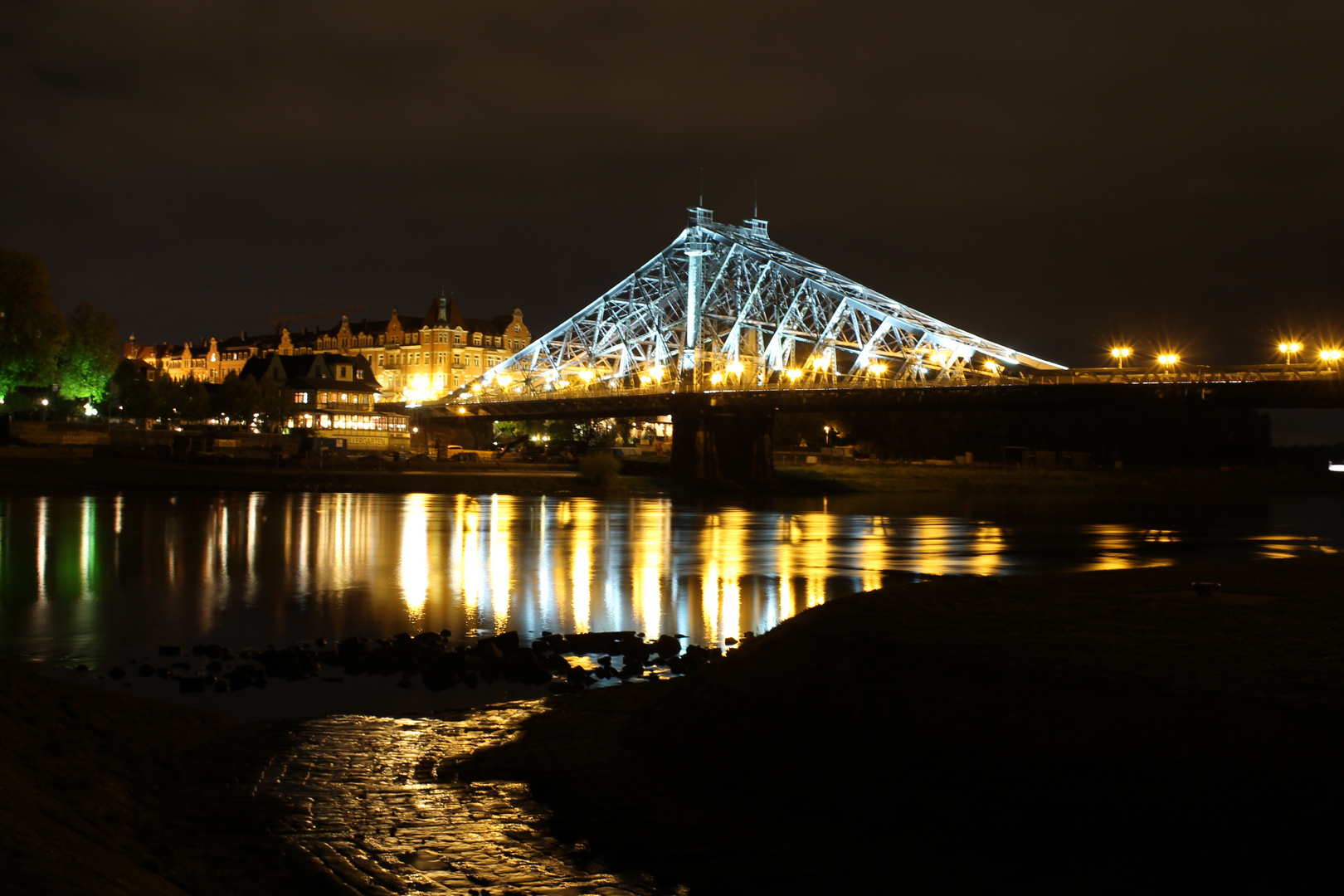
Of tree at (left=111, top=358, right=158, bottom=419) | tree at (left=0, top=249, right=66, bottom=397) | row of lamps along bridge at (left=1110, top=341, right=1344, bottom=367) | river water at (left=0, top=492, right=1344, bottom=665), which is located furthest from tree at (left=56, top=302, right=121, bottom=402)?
row of lamps along bridge at (left=1110, top=341, right=1344, bottom=367)

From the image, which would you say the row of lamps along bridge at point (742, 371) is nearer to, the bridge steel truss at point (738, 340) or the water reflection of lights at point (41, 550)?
the bridge steel truss at point (738, 340)

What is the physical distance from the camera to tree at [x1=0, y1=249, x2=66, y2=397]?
200 ft

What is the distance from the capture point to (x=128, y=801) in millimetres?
7473

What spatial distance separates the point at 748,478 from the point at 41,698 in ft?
218

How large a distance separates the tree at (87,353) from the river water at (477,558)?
2750 cm

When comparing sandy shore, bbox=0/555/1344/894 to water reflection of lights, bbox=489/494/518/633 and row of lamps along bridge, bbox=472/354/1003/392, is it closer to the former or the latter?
water reflection of lights, bbox=489/494/518/633

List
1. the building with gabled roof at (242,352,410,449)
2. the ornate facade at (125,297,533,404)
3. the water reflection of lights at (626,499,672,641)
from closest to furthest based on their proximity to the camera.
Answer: the water reflection of lights at (626,499,672,641), the building with gabled roof at (242,352,410,449), the ornate facade at (125,297,533,404)

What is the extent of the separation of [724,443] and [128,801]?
68.7 meters

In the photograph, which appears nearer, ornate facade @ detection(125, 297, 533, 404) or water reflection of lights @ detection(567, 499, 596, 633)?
water reflection of lights @ detection(567, 499, 596, 633)

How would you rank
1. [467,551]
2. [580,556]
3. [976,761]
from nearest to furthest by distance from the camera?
[976,761]
[580,556]
[467,551]

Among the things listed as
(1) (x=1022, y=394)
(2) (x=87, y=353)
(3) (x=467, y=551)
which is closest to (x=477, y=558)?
(3) (x=467, y=551)

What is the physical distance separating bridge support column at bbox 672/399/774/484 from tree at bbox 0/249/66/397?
39385 millimetres

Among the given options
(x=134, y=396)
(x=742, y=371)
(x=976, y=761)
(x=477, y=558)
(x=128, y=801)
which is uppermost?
(x=742, y=371)

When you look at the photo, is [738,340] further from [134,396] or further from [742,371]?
[134,396]
